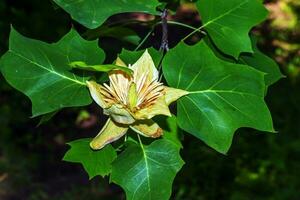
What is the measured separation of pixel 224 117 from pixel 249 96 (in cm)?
6

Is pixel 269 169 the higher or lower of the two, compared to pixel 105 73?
lower

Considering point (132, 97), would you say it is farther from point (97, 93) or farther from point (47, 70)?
point (47, 70)

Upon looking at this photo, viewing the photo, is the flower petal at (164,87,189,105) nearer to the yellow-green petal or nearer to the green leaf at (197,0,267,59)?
the yellow-green petal


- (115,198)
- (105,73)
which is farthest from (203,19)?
(115,198)

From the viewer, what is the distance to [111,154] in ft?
3.59

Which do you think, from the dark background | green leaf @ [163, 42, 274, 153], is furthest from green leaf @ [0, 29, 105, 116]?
the dark background

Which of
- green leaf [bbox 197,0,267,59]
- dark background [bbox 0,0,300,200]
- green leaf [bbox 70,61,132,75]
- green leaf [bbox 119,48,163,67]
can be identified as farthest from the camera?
dark background [bbox 0,0,300,200]

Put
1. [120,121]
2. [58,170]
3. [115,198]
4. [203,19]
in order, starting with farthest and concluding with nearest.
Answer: [58,170] < [115,198] < [203,19] < [120,121]

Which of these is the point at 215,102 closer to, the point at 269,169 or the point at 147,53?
the point at 147,53

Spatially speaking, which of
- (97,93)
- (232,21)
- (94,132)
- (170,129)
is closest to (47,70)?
(97,93)

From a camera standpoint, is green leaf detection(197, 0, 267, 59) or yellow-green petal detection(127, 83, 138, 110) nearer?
yellow-green petal detection(127, 83, 138, 110)

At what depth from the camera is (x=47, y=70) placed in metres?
1.11

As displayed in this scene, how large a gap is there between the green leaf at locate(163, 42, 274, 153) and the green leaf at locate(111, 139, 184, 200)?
0.07 meters

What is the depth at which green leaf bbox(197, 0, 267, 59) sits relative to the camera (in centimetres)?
121
